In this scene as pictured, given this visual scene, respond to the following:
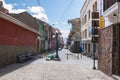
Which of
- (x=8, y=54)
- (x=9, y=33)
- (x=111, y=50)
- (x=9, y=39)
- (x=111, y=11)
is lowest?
(x=8, y=54)

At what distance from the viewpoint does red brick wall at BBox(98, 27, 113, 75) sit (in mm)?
13709

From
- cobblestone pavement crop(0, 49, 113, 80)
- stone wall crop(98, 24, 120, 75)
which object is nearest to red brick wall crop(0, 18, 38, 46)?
cobblestone pavement crop(0, 49, 113, 80)

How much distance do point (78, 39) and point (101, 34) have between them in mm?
38867

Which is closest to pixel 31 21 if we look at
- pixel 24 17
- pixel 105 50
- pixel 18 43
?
pixel 24 17

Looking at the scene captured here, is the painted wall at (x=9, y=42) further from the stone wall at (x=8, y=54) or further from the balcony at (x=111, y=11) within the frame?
the balcony at (x=111, y=11)

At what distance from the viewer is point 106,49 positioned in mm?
14742

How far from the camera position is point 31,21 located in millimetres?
45188

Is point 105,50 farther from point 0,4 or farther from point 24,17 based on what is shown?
point 24,17

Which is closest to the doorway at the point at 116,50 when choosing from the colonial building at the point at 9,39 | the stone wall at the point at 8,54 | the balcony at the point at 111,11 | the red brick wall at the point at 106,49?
the red brick wall at the point at 106,49

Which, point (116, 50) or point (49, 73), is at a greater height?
point (116, 50)

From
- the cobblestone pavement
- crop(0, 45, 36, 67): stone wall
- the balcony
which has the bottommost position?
the cobblestone pavement

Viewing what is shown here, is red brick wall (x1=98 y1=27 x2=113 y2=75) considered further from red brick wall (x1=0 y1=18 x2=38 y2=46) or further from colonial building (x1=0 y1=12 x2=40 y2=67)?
red brick wall (x1=0 y1=18 x2=38 y2=46)

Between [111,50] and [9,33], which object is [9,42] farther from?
[111,50]

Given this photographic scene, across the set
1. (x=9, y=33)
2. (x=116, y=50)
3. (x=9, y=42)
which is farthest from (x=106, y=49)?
(x=9, y=33)
